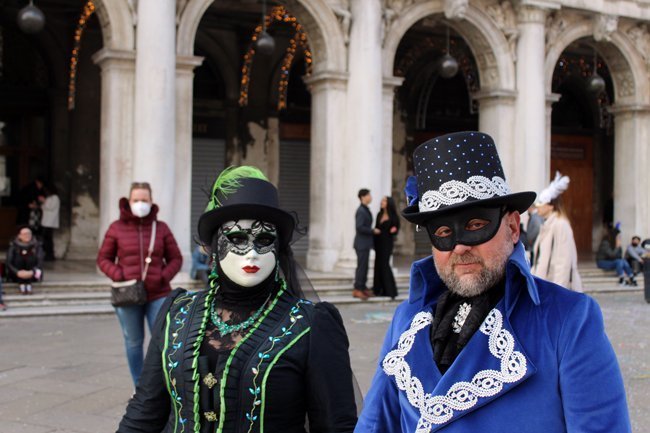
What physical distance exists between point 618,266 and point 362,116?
6152mm

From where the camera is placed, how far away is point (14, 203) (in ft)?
57.6

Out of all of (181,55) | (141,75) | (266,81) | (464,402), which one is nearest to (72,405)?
(464,402)

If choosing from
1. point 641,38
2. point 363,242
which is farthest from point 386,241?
point 641,38

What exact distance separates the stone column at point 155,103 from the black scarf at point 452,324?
11.2 m

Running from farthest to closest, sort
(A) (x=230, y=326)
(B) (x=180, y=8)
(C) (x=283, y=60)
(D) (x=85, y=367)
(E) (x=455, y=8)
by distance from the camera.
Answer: (C) (x=283, y=60)
(E) (x=455, y=8)
(B) (x=180, y=8)
(D) (x=85, y=367)
(A) (x=230, y=326)

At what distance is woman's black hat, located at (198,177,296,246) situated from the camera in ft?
9.44

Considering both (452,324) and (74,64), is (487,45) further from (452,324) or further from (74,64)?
(452,324)

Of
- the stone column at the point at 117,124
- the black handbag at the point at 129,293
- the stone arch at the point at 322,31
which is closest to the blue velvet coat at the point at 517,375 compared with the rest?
the black handbag at the point at 129,293

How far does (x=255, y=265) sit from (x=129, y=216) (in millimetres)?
3868

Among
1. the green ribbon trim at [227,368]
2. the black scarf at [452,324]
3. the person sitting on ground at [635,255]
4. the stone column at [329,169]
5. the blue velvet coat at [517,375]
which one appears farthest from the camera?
the person sitting on ground at [635,255]

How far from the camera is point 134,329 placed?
6.32 metres

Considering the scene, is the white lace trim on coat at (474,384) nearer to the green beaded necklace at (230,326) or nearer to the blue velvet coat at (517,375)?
the blue velvet coat at (517,375)

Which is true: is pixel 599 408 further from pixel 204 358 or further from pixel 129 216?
pixel 129 216

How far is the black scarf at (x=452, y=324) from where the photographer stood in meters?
2.10
